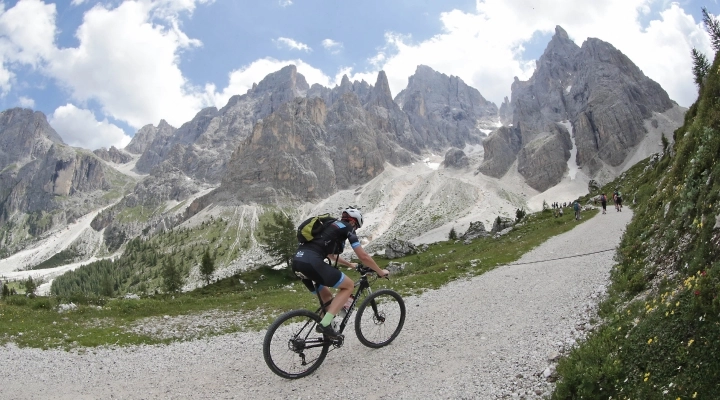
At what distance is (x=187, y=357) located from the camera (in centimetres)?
1338

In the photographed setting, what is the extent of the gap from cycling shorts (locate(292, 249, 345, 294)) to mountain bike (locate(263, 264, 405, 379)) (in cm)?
65

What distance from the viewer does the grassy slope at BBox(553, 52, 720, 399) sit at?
18.4ft

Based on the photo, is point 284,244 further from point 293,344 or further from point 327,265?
point 327,265

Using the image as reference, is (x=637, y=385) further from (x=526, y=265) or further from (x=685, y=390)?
(x=526, y=265)

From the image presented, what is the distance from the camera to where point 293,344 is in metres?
10.0

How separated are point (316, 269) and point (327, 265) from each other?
31cm

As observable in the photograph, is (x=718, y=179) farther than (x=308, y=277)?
No

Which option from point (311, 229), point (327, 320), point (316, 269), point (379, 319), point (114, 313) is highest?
point (311, 229)

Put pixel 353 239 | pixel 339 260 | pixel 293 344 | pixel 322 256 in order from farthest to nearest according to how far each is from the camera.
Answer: pixel 339 260 → pixel 322 256 → pixel 353 239 → pixel 293 344

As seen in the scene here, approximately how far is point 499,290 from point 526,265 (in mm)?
7850

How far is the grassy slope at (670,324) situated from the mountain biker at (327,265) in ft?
16.7

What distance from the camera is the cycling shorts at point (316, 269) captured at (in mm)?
10070

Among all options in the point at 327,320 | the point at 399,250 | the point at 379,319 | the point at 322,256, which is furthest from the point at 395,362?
the point at 399,250

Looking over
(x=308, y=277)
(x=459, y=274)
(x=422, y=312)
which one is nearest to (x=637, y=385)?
(x=308, y=277)
